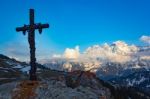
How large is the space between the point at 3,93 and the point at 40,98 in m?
2.64

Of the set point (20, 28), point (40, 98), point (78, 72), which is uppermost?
point (20, 28)

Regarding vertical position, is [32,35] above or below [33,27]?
below

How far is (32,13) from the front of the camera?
28.8m

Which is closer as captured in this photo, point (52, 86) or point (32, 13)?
point (52, 86)

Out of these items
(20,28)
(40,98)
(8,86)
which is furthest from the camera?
(20,28)

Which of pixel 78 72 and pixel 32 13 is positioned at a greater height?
pixel 32 13

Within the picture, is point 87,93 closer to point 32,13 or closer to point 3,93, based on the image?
point 3,93

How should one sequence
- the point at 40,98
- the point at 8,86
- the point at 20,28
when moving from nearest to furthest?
the point at 40,98
the point at 8,86
the point at 20,28

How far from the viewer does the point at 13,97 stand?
25.7 metres

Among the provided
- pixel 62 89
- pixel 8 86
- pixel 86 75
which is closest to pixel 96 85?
pixel 86 75

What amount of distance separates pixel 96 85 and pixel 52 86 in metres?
3.71

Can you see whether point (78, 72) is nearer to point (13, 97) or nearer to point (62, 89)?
point (62, 89)

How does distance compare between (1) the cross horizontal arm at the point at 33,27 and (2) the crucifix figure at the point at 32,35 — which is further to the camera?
(2) the crucifix figure at the point at 32,35

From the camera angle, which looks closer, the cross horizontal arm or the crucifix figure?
the cross horizontal arm
